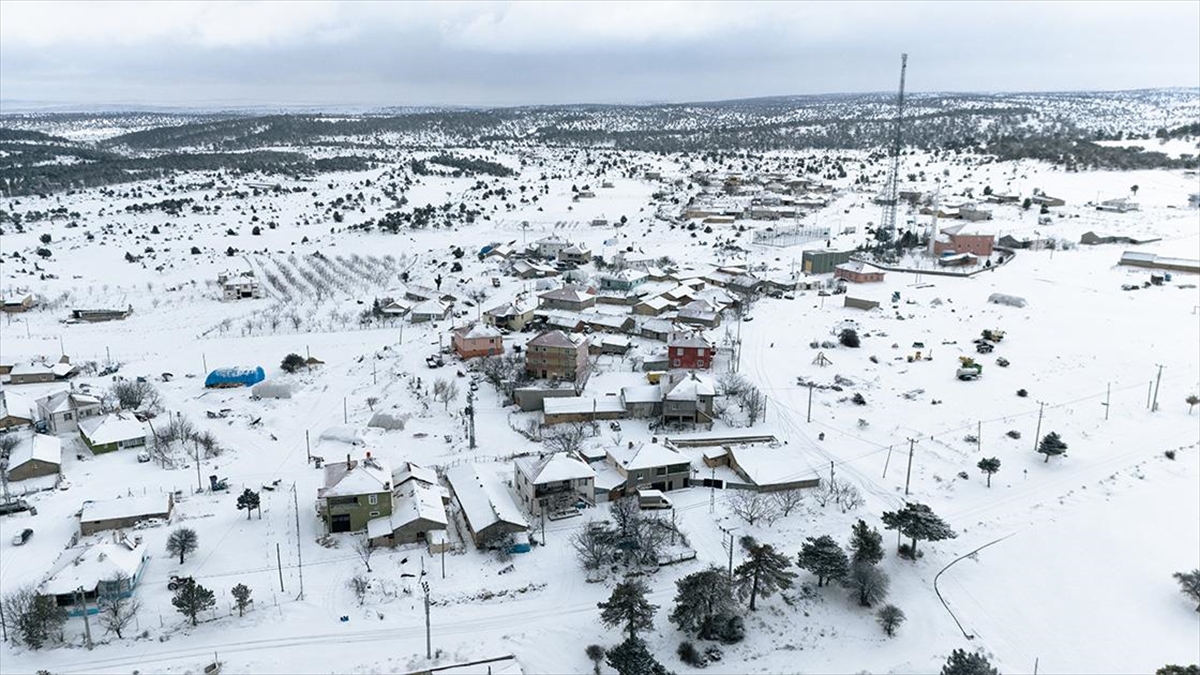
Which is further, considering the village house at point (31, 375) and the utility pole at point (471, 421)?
the village house at point (31, 375)

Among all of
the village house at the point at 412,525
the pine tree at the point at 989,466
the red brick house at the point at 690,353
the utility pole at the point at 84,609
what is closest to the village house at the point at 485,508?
the village house at the point at 412,525

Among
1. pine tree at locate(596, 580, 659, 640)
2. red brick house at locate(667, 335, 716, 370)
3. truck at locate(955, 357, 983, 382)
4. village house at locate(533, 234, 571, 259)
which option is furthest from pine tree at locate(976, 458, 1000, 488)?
village house at locate(533, 234, 571, 259)

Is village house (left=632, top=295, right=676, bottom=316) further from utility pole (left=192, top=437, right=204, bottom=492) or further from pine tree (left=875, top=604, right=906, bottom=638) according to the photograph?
pine tree (left=875, top=604, right=906, bottom=638)

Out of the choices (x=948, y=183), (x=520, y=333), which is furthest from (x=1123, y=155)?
(x=520, y=333)

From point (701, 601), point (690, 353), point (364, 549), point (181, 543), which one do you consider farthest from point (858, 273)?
point (181, 543)

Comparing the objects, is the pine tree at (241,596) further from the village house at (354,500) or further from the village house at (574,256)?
the village house at (574,256)

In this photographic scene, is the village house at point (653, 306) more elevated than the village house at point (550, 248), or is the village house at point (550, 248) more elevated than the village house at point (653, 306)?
the village house at point (550, 248)

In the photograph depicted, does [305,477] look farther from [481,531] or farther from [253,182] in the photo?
[253,182]
